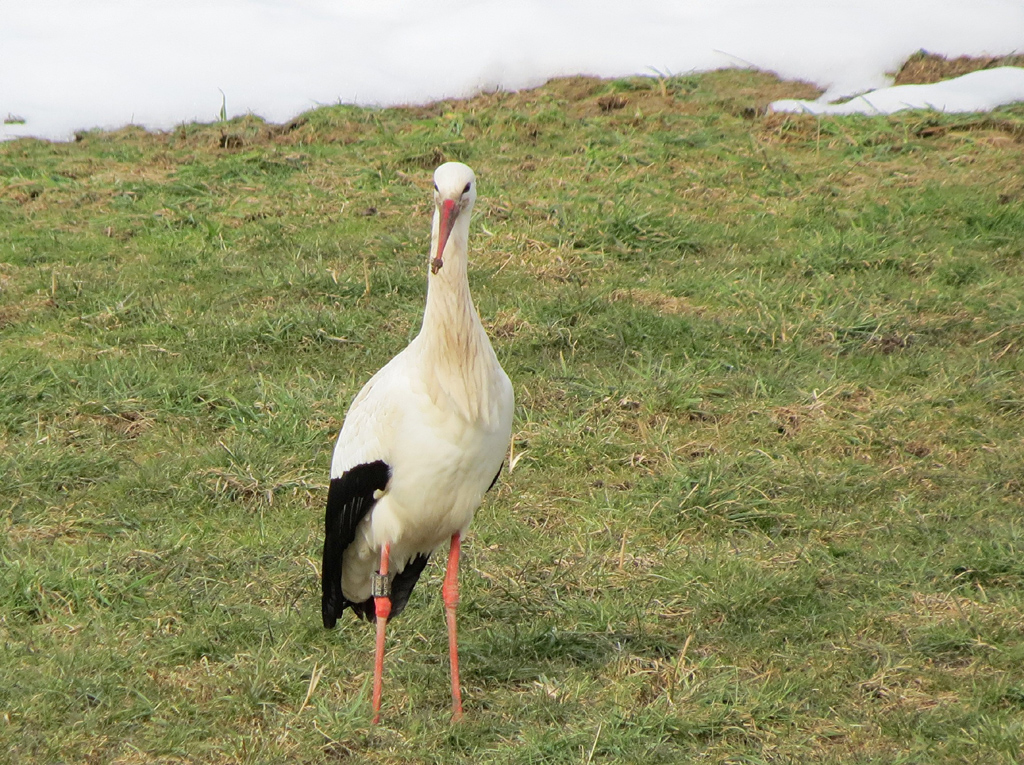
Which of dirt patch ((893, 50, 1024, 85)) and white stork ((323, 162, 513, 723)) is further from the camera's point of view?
dirt patch ((893, 50, 1024, 85))

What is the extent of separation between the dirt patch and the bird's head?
25.9 ft

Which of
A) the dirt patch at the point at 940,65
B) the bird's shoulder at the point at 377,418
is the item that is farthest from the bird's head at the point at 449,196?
the dirt patch at the point at 940,65

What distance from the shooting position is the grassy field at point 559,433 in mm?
4074

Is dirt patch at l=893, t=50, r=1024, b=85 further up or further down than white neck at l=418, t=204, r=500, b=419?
further up

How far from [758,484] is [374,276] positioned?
9.77ft

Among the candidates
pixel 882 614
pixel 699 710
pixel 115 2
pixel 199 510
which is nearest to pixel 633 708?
pixel 699 710

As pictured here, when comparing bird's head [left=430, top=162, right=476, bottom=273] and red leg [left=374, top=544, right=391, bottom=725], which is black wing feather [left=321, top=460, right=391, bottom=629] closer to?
red leg [left=374, top=544, right=391, bottom=725]

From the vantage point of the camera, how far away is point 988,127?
1000 cm

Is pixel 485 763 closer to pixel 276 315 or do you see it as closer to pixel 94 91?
pixel 276 315

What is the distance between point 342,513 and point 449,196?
3.79 feet

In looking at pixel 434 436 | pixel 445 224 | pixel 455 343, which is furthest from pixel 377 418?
pixel 445 224

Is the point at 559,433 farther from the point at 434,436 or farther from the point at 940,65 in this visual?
the point at 940,65

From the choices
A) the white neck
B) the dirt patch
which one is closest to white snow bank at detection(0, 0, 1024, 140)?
the dirt patch

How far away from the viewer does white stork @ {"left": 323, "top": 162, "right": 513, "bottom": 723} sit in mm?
4000
